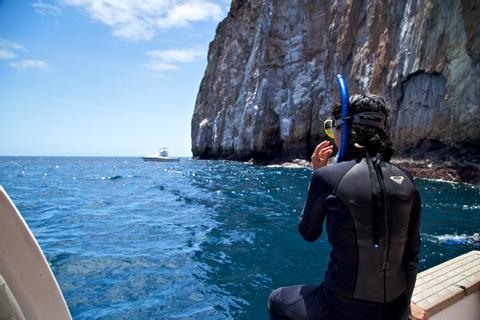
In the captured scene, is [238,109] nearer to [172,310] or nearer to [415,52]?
[415,52]

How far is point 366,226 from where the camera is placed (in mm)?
1845

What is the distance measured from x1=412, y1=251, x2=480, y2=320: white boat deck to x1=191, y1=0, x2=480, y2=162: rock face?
22.4 meters

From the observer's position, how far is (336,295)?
1.96 meters

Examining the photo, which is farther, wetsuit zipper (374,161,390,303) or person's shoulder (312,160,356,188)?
person's shoulder (312,160,356,188)

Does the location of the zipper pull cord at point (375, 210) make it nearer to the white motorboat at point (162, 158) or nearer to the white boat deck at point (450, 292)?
the white boat deck at point (450, 292)

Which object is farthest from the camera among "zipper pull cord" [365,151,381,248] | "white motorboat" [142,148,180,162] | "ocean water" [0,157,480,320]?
"white motorboat" [142,148,180,162]

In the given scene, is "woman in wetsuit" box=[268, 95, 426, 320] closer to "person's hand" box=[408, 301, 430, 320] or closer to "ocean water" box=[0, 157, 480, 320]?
A: "person's hand" box=[408, 301, 430, 320]

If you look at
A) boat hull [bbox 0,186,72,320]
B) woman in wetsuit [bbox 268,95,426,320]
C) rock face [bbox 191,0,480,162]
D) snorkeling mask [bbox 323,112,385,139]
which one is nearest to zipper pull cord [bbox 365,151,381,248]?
woman in wetsuit [bbox 268,95,426,320]

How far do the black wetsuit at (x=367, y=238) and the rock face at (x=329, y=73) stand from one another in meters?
24.2

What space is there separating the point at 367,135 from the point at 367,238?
2.11ft

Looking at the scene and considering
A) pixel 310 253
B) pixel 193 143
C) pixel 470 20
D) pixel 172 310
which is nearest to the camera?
pixel 172 310

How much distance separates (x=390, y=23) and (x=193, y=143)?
2130 inches

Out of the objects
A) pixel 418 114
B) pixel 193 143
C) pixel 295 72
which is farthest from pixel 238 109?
pixel 418 114

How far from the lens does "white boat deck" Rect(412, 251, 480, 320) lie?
9.30ft
